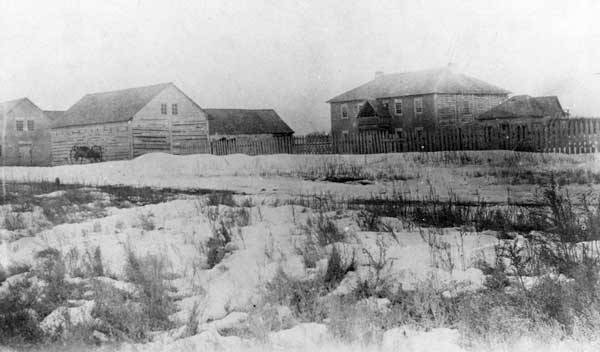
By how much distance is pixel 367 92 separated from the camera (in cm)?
4947

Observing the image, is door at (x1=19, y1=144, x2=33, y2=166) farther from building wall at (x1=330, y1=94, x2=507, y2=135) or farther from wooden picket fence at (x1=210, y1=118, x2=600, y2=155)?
building wall at (x1=330, y1=94, x2=507, y2=135)

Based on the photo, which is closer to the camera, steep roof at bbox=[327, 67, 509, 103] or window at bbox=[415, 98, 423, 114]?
steep roof at bbox=[327, 67, 509, 103]

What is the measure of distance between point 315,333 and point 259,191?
9661mm

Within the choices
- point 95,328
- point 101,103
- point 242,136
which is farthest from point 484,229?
point 242,136

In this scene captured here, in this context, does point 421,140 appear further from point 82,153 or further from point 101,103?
point 101,103

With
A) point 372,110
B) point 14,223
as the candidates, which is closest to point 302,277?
point 14,223

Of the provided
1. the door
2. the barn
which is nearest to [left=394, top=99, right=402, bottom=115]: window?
the barn

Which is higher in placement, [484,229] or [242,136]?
[242,136]

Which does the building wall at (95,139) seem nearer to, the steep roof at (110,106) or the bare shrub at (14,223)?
the steep roof at (110,106)

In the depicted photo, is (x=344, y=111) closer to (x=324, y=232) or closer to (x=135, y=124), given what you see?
(x=135, y=124)

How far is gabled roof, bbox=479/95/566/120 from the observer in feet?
128

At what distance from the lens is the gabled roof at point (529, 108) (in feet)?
128

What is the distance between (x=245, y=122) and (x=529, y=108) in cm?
2835

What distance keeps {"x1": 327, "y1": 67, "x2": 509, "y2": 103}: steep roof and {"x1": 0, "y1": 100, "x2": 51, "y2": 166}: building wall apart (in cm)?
2774
